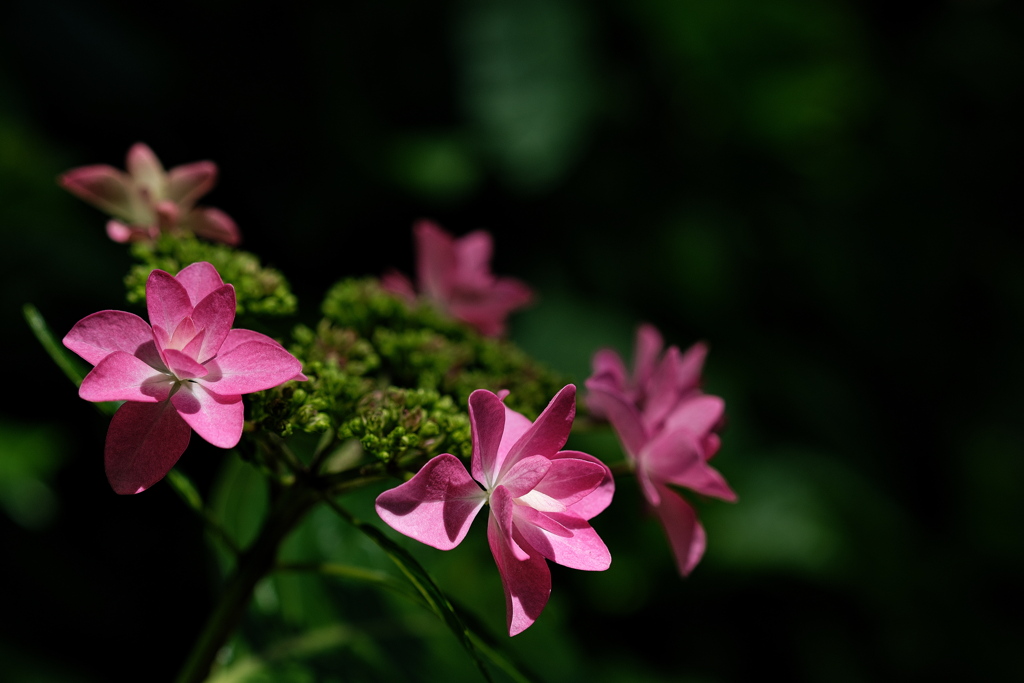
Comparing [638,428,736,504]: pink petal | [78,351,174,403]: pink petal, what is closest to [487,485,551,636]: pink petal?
[638,428,736,504]: pink petal

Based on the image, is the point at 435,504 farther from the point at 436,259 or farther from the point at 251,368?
the point at 436,259

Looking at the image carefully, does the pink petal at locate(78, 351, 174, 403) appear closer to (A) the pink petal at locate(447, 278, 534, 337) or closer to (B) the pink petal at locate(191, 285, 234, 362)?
(B) the pink petal at locate(191, 285, 234, 362)

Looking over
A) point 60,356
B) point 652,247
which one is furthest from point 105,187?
point 652,247

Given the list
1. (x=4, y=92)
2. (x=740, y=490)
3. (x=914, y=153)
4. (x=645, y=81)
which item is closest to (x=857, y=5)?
(x=914, y=153)

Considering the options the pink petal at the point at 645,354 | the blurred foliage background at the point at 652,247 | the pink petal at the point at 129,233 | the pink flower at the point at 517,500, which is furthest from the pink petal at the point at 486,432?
the blurred foliage background at the point at 652,247

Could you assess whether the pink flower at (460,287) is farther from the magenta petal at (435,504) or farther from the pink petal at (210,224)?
the magenta petal at (435,504)
